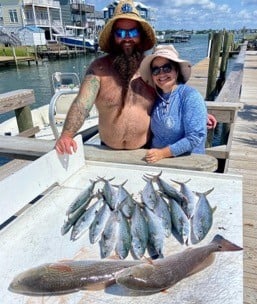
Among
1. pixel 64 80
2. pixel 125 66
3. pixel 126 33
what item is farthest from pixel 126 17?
pixel 64 80

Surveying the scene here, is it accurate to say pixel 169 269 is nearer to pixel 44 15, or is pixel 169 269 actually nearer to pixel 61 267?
pixel 61 267

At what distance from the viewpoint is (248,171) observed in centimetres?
434

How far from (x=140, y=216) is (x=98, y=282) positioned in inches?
20.5

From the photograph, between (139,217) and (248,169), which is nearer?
(139,217)

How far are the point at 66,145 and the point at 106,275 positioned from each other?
3.84ft

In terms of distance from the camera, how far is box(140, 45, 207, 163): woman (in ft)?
7.69

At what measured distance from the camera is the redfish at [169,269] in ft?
3.83

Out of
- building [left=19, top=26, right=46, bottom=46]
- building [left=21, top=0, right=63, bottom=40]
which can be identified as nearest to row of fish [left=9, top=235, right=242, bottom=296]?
building [left=19, top=26, right=46, bottom=46]

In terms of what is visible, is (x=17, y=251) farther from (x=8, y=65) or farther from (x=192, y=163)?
(x=8, y=65)

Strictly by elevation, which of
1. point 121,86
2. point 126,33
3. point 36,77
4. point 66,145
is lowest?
point 36,77

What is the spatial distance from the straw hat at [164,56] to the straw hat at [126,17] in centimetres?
14

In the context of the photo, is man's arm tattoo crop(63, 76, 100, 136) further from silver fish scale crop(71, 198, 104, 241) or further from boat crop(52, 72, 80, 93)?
boat crop(52, 72, 80, 93)

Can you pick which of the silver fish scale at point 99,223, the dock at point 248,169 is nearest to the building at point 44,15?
the dock at point 248,169

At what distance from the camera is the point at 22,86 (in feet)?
81.1
